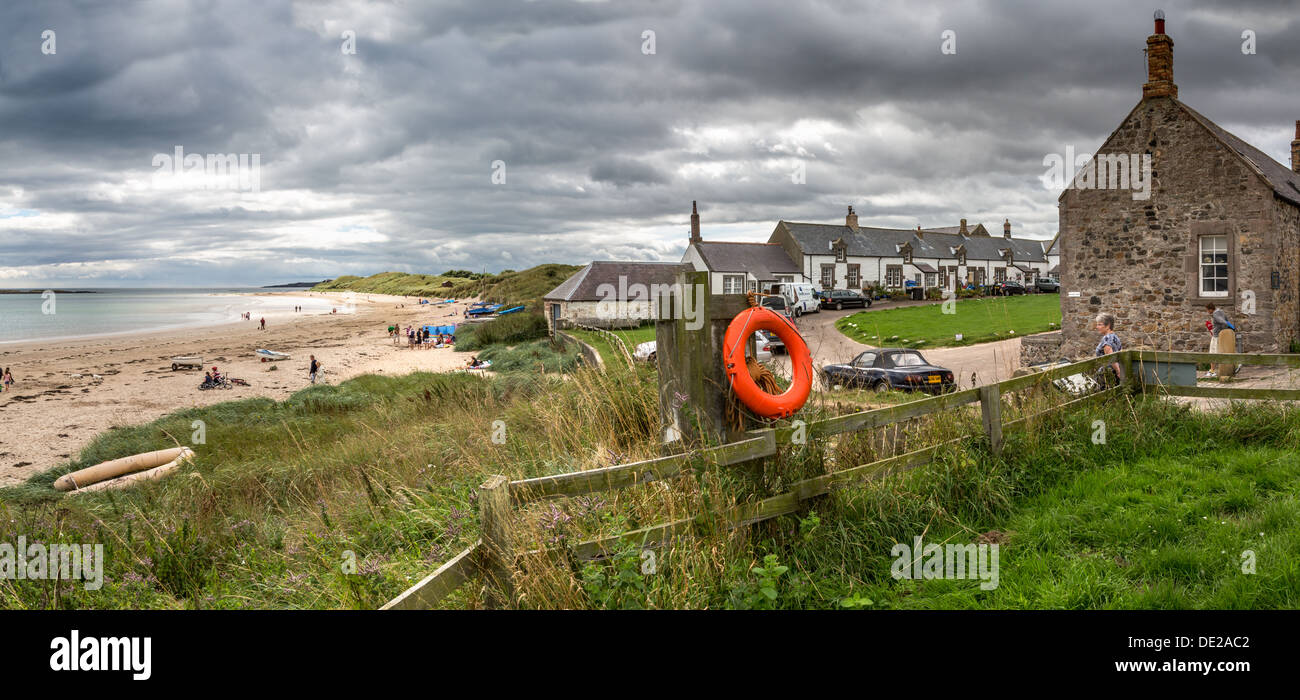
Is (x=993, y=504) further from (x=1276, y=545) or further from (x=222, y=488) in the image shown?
(x=222, y=488)

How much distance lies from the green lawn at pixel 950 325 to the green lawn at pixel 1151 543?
55.7 ft

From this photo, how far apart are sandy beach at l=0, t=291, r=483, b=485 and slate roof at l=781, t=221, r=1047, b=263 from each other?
32223 mm

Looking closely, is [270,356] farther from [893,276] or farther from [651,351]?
[893,276]

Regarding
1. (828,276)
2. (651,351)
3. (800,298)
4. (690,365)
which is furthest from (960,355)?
(828,276)

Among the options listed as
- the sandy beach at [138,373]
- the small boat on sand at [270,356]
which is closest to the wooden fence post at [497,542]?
the sandy beach at [138,373]

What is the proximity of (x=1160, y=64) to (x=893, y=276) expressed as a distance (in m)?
47.5

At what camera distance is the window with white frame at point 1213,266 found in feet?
55.4

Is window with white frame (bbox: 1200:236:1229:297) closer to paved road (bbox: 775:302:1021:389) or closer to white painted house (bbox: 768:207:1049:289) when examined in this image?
paved road (bbox: 775:302:1021:389)

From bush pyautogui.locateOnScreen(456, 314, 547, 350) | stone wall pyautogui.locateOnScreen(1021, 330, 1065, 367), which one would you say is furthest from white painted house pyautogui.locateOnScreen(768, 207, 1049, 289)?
stone wall pyautogui.locateOnScreen(1021, 330, 1065, 367)

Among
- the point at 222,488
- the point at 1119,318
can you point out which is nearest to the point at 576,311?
the point at 1119,318

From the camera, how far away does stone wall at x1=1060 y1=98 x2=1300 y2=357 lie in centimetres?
1634

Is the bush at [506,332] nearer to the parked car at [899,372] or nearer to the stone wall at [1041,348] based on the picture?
the stone wall at [1041,348]
